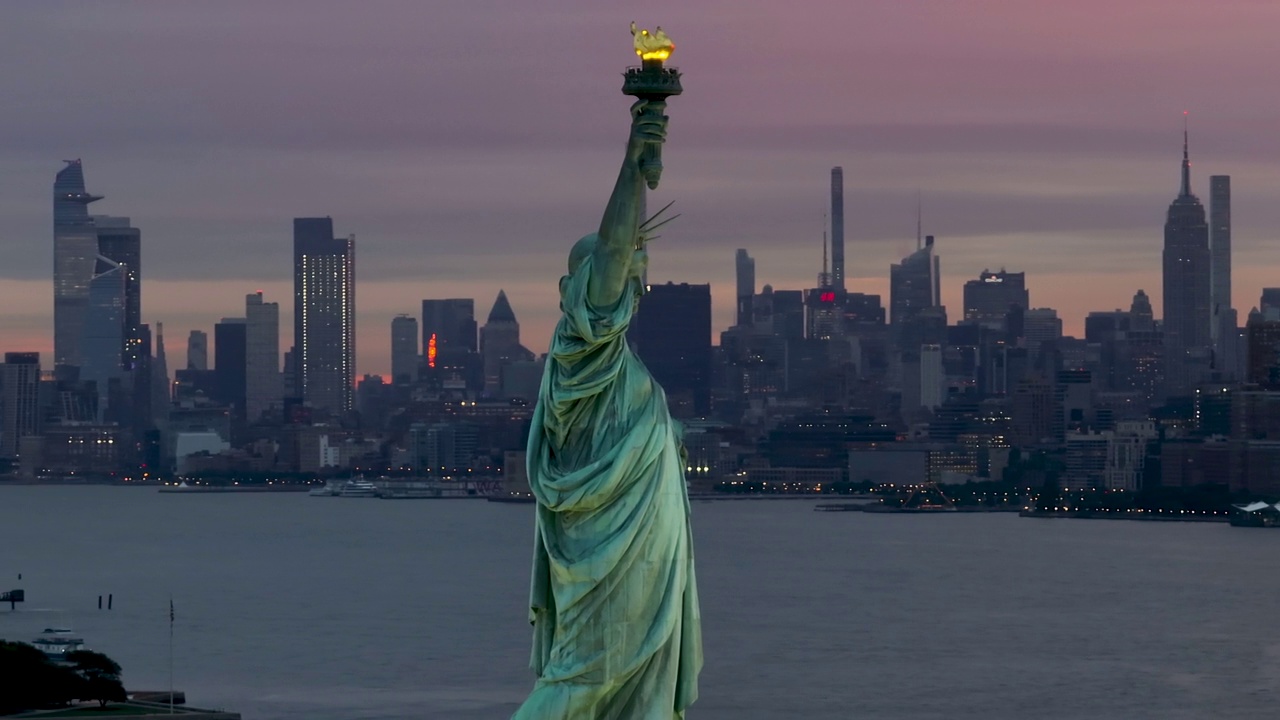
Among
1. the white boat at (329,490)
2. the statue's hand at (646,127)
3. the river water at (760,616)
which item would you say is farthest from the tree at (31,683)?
the white boat at (329,490)

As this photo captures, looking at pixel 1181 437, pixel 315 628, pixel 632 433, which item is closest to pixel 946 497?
pixel 1181 437

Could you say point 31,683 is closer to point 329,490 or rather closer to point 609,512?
point 609,512

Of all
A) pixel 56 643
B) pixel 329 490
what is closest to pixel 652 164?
pixel 56 643

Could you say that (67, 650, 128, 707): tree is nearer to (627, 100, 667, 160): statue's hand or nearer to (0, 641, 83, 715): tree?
(0, 641, 83, 715): tree

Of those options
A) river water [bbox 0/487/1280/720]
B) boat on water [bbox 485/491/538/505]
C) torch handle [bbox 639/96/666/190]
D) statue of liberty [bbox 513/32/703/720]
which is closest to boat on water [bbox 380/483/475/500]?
boat on water [bbox 485/491/538/505]

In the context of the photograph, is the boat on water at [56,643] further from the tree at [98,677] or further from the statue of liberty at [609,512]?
the statue of liberty at [609,512]

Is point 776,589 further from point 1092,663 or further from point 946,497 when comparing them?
point 946,497
